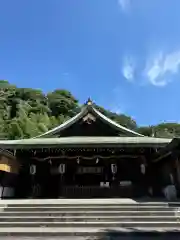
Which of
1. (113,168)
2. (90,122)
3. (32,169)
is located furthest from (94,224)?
(90,122)

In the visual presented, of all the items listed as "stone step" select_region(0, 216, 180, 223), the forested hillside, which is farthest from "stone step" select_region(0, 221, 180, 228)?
the forested hillside

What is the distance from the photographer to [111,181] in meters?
14.5

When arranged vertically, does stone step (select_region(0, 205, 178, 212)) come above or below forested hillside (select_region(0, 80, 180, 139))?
below

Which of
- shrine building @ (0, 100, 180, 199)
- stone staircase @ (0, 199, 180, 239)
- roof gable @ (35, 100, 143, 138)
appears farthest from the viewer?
roof gable @ (35, 100, 143, 138)

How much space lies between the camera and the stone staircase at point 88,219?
24.0 ft

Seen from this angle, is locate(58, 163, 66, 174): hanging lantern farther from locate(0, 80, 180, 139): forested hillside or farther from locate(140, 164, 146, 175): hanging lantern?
locate(0, 80, 180, 139): forested hillside

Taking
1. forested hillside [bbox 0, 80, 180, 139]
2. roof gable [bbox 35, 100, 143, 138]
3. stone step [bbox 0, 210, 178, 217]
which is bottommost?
stone step [bbox 0, 210, 178, 217]

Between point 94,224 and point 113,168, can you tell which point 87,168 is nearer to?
point 113,168

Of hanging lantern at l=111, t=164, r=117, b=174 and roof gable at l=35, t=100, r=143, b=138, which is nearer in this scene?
hanging lantern at l=111, t=164, r=117, b=174

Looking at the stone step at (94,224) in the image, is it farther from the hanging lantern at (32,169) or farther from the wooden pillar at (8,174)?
the hanging lantern at (32,169)

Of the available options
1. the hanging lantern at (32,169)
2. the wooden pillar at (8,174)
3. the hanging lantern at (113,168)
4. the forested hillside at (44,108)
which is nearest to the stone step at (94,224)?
the wooden pillar at (8,174)

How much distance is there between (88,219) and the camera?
27.6ft

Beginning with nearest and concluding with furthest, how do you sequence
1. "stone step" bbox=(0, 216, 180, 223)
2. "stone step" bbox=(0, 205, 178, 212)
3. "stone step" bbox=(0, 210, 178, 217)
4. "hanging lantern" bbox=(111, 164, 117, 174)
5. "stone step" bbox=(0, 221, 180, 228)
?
"stone step" bbox=(0, 221, 180, 228) < "stone step" bbox=(0, 216, 180, 223) < "stone step" bbox=(0, 210, 178, 217) < "stone step" bbox=(0, 205, 178, 212) < "hanging lantern" bbox=(111, 164, 117, 174)

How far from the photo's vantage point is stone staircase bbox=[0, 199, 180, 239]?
731 centimetres
